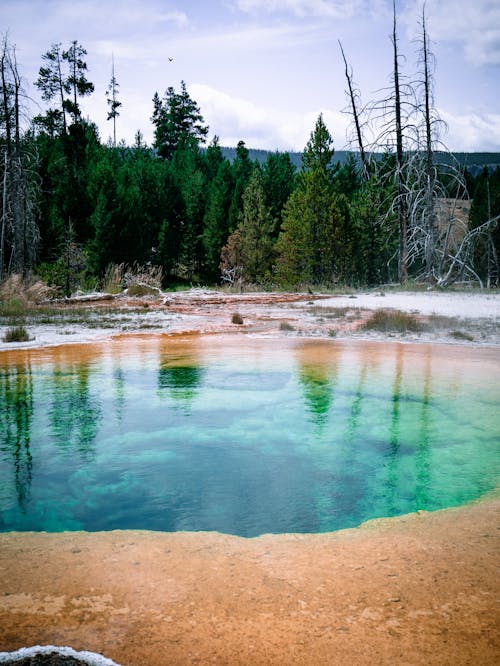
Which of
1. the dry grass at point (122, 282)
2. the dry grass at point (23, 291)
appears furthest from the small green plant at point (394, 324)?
the dry grass at point (122, 282)

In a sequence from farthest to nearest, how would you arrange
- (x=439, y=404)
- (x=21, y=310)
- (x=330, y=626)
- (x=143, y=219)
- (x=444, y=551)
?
1. (x=143, y=219)
2. (x=21, y=310)
3. (x=439, y=404)
4. (x=444, y=551)
5. (x=330, y=626)

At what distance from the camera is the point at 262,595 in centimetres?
239

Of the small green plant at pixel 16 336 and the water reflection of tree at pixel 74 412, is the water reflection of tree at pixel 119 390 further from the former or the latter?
the small green plant at pixel 16 336

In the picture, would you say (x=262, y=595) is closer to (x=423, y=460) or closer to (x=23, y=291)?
(x=423, y=460)

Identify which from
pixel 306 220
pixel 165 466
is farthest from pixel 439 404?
pixel 306 220

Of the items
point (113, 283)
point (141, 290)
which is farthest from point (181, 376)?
point (113, 283)

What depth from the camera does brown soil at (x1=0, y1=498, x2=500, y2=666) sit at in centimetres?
203

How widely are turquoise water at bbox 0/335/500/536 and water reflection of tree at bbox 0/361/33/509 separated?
2 cm

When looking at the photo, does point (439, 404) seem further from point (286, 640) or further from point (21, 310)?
point (21, 310)

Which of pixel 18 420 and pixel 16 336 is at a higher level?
pixel 16 336

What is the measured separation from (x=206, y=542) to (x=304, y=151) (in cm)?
2558

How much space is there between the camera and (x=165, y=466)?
4152mm

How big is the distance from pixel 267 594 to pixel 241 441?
227 centimetres

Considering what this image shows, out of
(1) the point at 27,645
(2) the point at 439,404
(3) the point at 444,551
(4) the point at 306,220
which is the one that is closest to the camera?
(1) the point at 27,645
